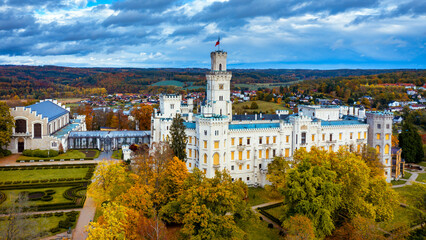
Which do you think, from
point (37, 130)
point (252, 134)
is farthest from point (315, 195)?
point (37, 130)

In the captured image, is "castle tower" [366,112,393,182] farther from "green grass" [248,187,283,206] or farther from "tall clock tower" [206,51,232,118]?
"tall clock tower" [206,51,232,118]

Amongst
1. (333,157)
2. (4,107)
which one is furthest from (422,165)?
(4,107)

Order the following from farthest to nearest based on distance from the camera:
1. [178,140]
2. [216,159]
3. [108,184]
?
[178,140]
[216,159]
[108,184]

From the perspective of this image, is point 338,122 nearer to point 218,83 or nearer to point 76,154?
point 218,83

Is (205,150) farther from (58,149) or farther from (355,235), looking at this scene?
(58,149)

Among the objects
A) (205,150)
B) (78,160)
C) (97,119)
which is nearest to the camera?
(205,150)
